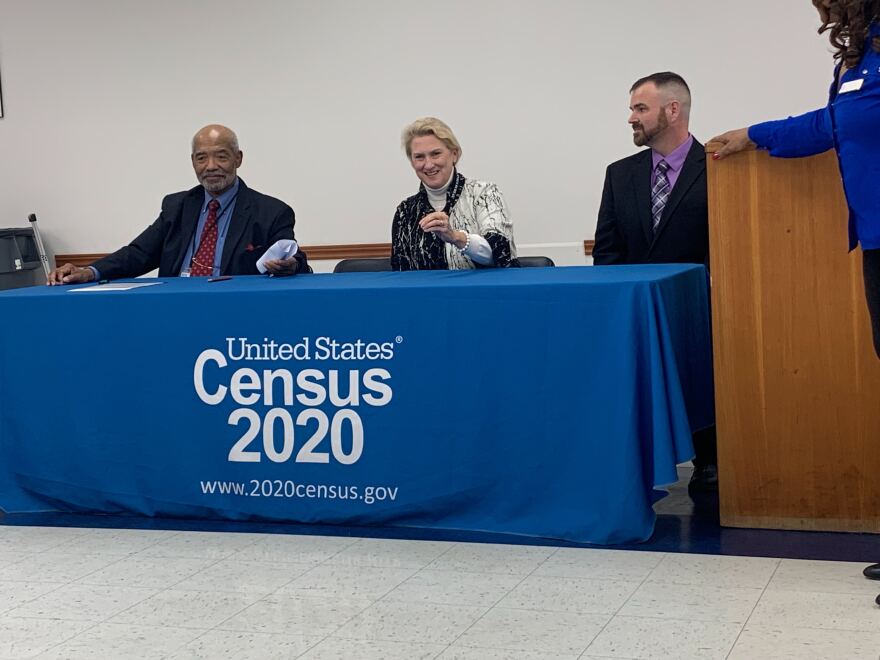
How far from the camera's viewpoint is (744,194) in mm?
2912

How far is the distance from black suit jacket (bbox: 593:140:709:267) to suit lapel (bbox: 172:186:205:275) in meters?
1.45

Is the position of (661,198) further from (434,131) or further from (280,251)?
(280,251)

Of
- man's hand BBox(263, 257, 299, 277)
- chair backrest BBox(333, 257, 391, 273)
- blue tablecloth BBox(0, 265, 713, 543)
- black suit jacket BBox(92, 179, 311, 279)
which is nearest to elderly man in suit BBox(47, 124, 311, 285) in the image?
black suit jacket BBox(92, 179, 311, 279)

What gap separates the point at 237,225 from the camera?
161 inches

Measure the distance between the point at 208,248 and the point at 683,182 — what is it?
1.69 m

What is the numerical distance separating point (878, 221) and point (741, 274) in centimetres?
61

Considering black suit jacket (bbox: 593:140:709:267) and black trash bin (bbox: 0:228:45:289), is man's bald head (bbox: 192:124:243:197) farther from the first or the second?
black trash bin (bbox: 0:228:45:289)

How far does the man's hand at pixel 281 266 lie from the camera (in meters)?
3.63

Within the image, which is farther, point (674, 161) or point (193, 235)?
point (193, 235)

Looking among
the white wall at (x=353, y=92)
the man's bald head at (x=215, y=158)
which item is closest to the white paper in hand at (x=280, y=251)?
the man's bald head at (x=215, y=158)

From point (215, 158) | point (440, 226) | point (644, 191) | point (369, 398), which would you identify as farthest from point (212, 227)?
point (644, 191)

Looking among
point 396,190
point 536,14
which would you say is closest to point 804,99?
point 536,14

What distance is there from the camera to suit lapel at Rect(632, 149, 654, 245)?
3697 millimetres

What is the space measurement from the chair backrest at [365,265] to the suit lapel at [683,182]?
990 mm
